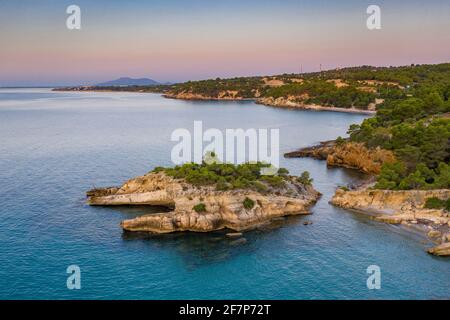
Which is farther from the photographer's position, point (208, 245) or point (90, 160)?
point (90, 160)

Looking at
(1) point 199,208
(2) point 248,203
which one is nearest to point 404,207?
(2) point 248,203

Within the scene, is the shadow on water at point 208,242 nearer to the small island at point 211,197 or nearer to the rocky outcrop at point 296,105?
the small island at point 211,197

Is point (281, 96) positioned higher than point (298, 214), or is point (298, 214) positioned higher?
→ point (281, 96)

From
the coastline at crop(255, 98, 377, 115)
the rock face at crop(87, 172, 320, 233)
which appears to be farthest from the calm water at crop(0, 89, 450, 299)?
the coastline at crop(255, 98, 377, 115)

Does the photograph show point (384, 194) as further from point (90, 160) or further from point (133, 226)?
point (90, 160)

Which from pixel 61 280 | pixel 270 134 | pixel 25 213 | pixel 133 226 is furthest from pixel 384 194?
pixel 270 134

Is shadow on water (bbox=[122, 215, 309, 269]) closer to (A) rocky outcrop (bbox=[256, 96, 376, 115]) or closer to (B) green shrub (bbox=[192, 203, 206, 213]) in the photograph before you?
(B) green shrub (bbox=[192, 203, 206, 213])

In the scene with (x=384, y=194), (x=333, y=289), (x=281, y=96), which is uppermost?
(x=281, y=96)
